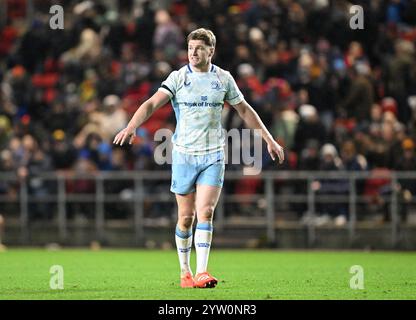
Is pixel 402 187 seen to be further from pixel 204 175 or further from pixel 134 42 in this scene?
pixel 204 175

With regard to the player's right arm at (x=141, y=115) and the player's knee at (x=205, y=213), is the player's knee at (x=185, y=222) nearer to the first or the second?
the player's knee at (x=205, y=213)

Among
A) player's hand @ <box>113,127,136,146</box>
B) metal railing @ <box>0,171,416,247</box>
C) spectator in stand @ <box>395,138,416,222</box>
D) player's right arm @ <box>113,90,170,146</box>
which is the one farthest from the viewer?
metal railing @ <box>0,171,416,247</box>

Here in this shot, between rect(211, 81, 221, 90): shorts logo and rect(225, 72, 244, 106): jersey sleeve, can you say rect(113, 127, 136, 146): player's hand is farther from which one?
rect(225, 72, 244, 106): jersey sleeve

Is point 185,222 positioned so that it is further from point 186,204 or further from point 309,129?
point 309,129

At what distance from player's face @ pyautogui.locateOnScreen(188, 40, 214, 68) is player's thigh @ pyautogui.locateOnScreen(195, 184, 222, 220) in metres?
1.31

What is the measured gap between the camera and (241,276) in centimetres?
1415

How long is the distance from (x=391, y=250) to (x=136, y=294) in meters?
10.9

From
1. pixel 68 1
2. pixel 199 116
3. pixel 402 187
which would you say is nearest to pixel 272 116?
pixel 402 187

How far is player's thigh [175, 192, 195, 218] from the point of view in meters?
12.1

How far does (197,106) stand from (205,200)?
101 cm

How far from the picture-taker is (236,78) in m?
23.9

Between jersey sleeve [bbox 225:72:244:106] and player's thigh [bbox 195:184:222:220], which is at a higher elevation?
jersey sleeve [bbox 225:72:244:106]

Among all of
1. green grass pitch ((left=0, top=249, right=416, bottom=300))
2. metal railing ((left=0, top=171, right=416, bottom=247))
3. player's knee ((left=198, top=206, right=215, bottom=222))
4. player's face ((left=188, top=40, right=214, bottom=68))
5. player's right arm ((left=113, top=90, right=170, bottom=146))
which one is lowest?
green grass pitch ((left=0, top=249, right=416, bottom=300))

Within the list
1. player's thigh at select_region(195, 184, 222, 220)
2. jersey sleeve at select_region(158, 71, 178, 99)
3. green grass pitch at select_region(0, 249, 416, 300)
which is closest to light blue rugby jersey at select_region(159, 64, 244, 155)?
jersey sleeve at select_region(158, 71, 178, 99)
